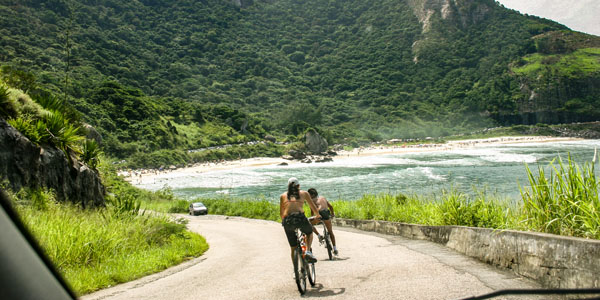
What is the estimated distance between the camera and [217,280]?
6.80 metres

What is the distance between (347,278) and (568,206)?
336 centimetres

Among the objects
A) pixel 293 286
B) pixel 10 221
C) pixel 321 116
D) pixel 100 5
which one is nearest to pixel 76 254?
pixel 293 286

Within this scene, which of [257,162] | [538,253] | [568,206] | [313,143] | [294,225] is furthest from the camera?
[313,143]

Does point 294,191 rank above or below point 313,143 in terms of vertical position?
below

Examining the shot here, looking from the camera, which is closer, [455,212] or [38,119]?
[455,212]

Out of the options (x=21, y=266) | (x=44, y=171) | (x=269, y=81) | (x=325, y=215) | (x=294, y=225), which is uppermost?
(x=269, y=81)

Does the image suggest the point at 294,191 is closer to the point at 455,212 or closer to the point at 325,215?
the point at 325,215

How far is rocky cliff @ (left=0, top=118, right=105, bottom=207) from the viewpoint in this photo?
8.34m

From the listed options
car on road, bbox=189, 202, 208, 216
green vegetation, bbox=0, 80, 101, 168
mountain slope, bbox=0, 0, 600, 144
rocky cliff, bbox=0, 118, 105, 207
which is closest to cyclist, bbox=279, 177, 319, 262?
rocky cliff, bbox=0, 118, 105, 207

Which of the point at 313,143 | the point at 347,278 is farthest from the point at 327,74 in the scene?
the point at 347,278

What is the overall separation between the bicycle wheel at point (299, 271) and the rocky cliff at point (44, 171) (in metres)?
5.93

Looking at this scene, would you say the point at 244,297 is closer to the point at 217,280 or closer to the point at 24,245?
the point at 217,280

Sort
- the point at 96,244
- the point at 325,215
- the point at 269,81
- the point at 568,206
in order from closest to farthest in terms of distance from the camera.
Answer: the point at 568,206 → the point at 96,244 → the point at 325,215 → the point at 269,81

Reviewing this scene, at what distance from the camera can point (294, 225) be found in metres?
5.99
